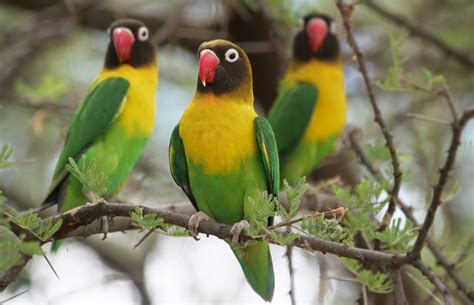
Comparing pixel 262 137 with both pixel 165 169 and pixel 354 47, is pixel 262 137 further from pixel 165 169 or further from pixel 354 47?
pixel 165 169

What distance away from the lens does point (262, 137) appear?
3.10 metres

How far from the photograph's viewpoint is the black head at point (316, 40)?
513 cm

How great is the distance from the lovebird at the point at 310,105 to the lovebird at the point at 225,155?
166 centimetres

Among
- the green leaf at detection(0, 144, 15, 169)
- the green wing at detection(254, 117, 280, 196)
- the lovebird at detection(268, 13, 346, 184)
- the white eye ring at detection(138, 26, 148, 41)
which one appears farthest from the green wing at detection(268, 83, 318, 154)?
the green leaf at detection(0, 144, 15, 169)

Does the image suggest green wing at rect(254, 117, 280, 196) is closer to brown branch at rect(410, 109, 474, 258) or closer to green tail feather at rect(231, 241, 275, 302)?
green tail feather at rect(231, 241, 275, 302)

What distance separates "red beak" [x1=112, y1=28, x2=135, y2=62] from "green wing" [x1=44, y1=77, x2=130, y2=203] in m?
0.27

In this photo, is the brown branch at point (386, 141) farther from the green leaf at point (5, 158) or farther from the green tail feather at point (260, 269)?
the green leaf at point (5, 158)

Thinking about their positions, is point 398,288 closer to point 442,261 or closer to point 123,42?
point 442,261

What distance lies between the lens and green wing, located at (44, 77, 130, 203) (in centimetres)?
397

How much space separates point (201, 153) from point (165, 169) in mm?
2479

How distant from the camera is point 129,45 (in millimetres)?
4305

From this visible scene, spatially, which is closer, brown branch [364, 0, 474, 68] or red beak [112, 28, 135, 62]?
red beak [112, 28, 135, 62]

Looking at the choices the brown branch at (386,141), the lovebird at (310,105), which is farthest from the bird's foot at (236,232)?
the lovebird at (310,105)

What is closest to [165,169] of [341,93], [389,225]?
[341,93]
